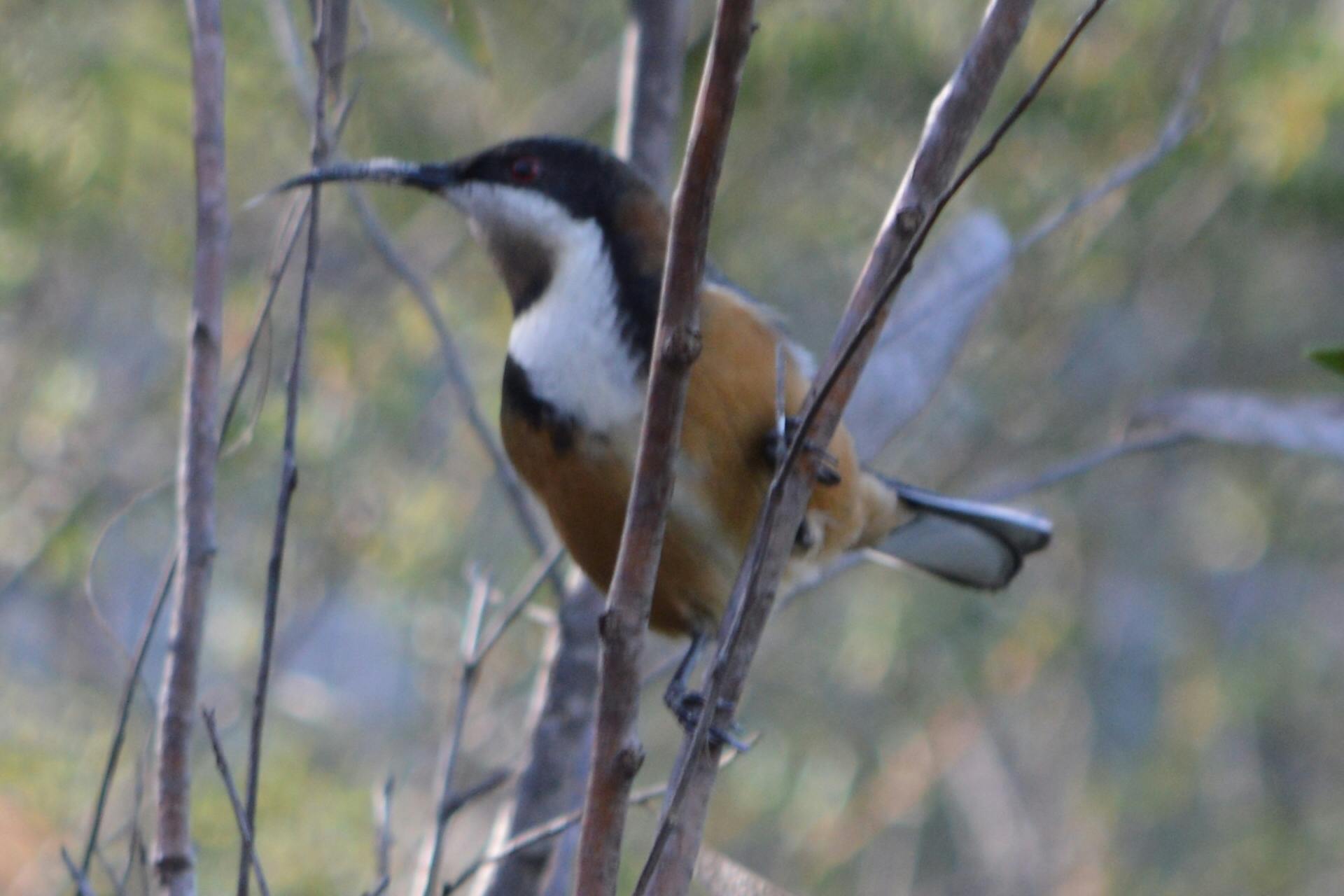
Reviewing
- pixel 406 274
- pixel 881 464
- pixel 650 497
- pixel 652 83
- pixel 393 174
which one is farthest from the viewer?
pixel 881 464

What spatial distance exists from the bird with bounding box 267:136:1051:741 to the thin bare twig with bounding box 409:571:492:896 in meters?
0.26

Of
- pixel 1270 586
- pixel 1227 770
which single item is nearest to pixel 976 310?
pixel 1227 770

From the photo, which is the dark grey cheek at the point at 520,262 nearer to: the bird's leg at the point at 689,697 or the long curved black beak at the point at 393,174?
the long curved black beak at the point at 393,174

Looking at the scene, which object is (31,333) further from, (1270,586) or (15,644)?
(1270,586)

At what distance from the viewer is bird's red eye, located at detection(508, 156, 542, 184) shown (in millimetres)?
2744

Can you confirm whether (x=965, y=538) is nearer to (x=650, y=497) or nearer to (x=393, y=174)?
(x=393, y=174)

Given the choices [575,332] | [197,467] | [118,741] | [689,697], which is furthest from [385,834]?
[575,332]

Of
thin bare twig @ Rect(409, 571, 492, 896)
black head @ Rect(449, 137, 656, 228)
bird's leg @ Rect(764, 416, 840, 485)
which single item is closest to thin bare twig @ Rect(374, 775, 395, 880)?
thin bare twig @ Rect(409, 571, 492, 896)

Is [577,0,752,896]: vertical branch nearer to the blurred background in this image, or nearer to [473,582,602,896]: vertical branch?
[473,582,602,896]: vertical branch

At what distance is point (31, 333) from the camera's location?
5305 millimetres

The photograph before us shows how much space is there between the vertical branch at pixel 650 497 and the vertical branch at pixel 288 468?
35cm

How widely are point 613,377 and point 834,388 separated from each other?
84 centimetres

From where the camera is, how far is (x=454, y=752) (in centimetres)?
195

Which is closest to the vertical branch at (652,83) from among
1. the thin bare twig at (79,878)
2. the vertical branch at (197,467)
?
the vertical branch at (197,467)
